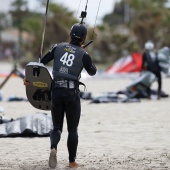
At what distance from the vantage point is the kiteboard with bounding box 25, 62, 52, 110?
776 cm

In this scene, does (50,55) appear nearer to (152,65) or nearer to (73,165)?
(73,165)

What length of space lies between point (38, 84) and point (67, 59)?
652 millimetres

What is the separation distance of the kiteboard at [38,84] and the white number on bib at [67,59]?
29 cm

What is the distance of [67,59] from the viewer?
296 inches

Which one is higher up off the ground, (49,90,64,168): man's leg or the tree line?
the tree line

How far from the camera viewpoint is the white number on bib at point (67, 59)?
752 centimetres

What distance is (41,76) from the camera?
781 centimetres

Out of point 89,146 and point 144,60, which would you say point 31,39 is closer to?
point 144,60

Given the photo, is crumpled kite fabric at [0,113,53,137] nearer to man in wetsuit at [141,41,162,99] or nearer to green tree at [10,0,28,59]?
man in wetsuit at [141,41,162,99]

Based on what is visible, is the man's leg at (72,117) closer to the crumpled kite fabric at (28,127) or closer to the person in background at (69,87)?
the person in background at (69,87)

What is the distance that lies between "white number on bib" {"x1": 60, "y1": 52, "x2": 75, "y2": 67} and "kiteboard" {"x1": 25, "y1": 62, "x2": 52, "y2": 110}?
0.96 feet

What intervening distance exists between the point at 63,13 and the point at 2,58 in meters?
53.3

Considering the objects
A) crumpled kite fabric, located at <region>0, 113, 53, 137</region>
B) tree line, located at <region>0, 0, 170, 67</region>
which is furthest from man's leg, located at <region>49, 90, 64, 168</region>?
tree line, located at <region>0, 0, 170, 67</region>

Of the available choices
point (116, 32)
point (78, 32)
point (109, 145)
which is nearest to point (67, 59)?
point (78, 32)
